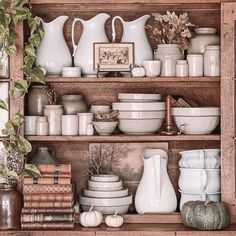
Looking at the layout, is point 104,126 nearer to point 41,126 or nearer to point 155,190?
point 41,126

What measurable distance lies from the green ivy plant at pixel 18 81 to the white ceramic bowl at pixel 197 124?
29.5 inches

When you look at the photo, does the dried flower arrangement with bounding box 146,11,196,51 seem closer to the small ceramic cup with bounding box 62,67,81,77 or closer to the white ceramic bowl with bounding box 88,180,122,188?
the small ceramic cup with bounding box 62,67,81,77

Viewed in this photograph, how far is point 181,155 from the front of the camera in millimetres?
3709

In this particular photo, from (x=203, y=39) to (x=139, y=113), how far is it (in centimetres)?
52

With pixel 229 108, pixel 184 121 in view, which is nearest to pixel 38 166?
Answer: pixel 184 121

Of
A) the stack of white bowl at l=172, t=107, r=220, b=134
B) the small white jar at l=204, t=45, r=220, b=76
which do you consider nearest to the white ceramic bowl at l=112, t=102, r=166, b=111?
the stack of white bowl at l=172, t=107, r=220, b=134

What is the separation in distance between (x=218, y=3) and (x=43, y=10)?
0.92 meters

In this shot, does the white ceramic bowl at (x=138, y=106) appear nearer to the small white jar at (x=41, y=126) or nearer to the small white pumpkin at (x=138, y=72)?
the small white pumpkin at (x=138, y=72)

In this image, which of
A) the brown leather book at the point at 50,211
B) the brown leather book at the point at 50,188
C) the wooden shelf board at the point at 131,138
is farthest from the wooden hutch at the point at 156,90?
the brown leather book at the point at 50,188

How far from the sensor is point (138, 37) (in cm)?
359

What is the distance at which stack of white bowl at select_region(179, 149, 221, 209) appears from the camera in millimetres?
3527

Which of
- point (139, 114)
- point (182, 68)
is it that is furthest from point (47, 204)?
point (182, 68)

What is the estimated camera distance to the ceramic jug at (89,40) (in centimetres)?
358

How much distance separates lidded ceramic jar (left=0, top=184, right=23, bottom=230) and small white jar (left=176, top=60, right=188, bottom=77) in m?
1.02
